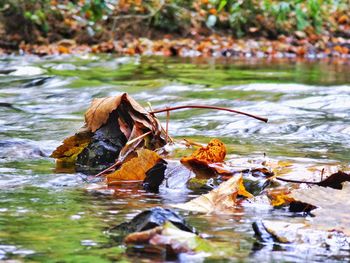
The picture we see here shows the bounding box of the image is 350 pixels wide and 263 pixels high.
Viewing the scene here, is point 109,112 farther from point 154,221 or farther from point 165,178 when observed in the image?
point 154,221

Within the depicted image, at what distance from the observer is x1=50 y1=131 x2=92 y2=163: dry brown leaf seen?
265 centimetres

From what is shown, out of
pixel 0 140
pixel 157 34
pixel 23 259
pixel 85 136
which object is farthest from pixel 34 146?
pixel 157 34

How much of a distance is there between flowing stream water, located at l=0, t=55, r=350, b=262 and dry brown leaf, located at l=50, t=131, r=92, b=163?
8 centimetres

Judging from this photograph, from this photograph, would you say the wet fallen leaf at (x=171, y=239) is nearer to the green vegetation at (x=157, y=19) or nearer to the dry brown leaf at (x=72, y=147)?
the dry brown leaf at (x=72, y=147)

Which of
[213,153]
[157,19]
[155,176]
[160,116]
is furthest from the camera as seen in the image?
[157,19]

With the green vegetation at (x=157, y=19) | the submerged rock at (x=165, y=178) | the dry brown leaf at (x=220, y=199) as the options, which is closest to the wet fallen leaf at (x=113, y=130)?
the submerged rock at (x=165, y=178)

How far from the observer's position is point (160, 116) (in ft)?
14.6

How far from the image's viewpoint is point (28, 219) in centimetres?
177

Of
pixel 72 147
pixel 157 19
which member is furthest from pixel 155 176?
pixel 157 19

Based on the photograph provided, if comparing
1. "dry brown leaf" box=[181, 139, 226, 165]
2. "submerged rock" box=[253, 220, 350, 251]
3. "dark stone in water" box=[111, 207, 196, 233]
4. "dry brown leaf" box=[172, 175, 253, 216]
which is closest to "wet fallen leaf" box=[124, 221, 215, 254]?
"dark stone in water" box=[111, 207, 196, 233]

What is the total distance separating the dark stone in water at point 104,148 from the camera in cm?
258

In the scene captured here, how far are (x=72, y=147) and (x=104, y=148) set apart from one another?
0.15m

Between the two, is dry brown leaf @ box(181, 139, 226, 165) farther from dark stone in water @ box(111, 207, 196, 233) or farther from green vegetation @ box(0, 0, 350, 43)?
green vegetation @ box(0, 0, 350, 43)

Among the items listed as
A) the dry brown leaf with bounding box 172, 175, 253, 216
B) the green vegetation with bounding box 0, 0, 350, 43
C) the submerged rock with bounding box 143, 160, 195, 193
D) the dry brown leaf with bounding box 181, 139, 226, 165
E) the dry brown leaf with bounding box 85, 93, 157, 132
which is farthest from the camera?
the green vegetation with bounding box 0, 0, 350, 43
